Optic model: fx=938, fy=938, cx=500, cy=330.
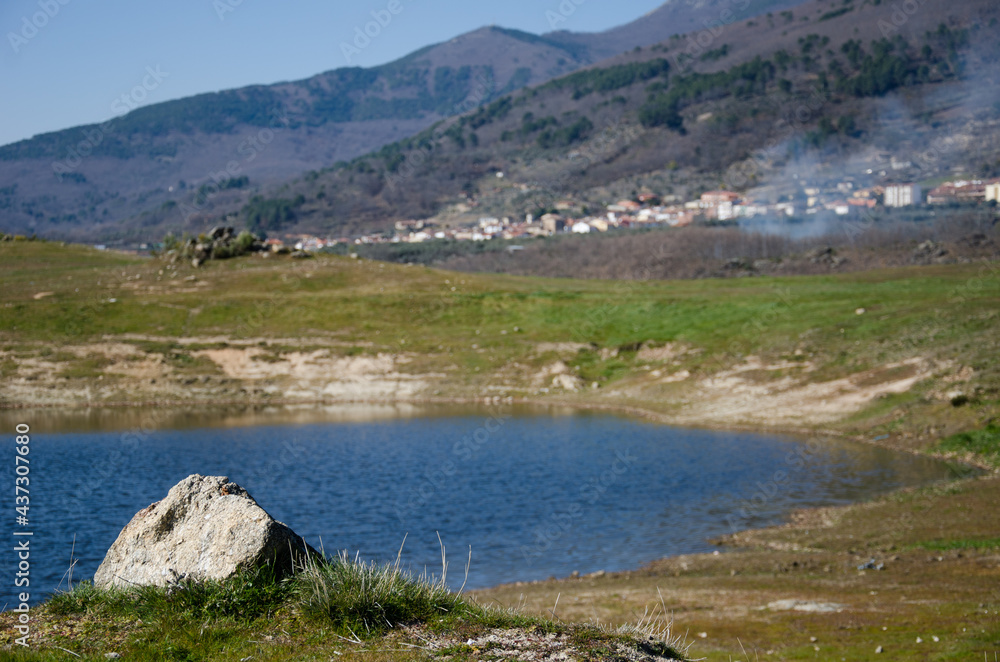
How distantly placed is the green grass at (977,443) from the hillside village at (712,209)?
3363 inches

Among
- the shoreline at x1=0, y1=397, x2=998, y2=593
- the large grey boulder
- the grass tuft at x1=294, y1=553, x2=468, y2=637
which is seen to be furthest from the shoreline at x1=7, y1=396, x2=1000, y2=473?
the large grey boulder

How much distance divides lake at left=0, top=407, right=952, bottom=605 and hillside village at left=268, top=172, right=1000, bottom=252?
244 feet

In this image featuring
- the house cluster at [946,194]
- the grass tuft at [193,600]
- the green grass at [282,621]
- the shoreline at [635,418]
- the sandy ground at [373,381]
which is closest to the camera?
the green grass at [282,621]

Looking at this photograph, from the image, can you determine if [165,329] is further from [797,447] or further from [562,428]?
[797,447]

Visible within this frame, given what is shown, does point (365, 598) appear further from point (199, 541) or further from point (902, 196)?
point (902, 196)

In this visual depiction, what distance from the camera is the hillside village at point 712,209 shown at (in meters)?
129

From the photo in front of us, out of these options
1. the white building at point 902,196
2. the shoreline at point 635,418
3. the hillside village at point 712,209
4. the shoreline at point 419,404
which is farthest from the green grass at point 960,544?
the white building at point 902,196

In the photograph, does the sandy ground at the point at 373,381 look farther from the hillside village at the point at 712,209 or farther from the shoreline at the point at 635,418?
the hillside village at the point at 712,209

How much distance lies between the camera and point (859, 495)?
2333 centimetres

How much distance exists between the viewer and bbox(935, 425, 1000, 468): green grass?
25.5 meters

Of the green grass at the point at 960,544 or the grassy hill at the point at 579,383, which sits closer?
the grassy hill at the point at 579,383

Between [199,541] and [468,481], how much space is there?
704 inches

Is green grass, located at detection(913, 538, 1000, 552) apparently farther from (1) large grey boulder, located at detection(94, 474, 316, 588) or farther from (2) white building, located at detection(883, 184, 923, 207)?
(2) white building, located at detection(883, 184, 923, 207)

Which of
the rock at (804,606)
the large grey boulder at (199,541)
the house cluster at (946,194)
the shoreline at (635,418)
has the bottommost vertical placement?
the shoreline at (635,418)
